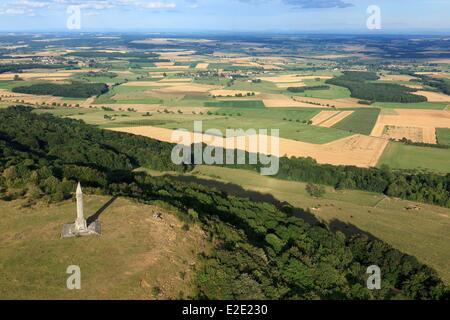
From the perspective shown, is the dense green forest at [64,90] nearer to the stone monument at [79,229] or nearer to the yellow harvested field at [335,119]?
the yellow harvested field at [335,119]

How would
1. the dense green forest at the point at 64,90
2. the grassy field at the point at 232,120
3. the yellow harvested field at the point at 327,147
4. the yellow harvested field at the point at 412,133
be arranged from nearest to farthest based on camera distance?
1. the yellow harvested field at the point at 327,147
2. the yellow harvested field at the point at 412,133
3. the grassy field at the point at 232,120
4. the dense green forest at the point at 64,90

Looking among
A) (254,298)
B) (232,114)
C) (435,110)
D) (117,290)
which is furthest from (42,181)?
(435,110)

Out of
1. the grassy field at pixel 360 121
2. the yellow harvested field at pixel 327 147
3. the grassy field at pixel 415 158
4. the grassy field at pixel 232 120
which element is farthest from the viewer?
the grassy field at pixel 360 121

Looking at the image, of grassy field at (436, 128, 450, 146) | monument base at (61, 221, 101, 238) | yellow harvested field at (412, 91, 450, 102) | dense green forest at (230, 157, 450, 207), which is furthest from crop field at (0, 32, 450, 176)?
monument base at (61, 221, 101, 238)

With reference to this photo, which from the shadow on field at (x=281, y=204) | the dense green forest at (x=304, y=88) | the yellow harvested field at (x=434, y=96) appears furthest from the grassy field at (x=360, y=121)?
the shadow on field at (x=281, y=204)

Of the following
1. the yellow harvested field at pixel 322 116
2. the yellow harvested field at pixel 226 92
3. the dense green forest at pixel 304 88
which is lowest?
the yellow harvested field at pixel 322 116

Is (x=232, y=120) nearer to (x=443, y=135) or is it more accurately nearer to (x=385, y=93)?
(x=443, y=135)

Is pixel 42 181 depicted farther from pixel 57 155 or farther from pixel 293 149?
pixel 293 149
